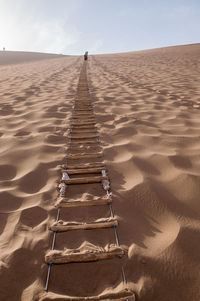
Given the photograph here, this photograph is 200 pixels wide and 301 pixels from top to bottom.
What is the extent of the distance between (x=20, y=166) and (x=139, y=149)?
4.13ft

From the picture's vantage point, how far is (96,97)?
4.50 m

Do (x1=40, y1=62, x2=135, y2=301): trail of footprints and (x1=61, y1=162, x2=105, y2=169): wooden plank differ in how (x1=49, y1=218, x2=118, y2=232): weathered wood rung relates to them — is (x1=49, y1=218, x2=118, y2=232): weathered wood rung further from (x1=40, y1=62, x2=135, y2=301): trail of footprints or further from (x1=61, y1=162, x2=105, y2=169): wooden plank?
(x1=61, y1=162, x2=105, y2=169): wooden plank

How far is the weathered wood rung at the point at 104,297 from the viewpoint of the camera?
924 mm

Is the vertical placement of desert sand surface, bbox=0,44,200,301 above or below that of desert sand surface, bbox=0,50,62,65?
below

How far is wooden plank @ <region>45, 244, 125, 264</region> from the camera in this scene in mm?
1092

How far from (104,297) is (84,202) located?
0.65 meters

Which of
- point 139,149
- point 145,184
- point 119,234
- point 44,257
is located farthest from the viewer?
point 139,149

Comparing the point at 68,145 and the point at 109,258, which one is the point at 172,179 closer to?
the point at 109,258

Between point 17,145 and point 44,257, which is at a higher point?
point 17,145

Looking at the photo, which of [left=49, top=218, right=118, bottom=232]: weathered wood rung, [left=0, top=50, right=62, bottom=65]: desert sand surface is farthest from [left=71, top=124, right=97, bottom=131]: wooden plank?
[left=0, top=50, right=62, bottom=65]: desert sand surface

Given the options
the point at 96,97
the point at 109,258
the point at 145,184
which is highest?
the point at 96,97

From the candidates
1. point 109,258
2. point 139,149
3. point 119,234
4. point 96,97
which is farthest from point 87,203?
point 96,97

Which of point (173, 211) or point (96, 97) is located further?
point (96, 97)

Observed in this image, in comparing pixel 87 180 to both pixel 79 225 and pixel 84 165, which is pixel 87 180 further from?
pixel 79 225
